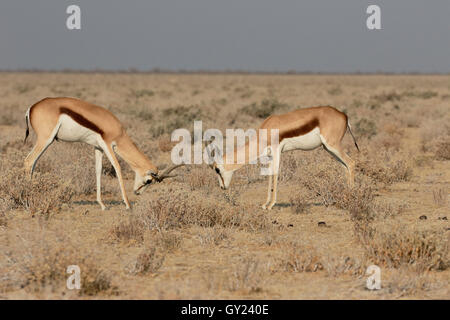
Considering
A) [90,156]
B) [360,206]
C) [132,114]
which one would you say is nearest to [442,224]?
[360,206]

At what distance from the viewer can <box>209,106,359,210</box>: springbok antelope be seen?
9.81 m

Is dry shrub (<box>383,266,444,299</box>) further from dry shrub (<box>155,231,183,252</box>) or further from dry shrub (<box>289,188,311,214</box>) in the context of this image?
dry shrub (<box>289,188,311,214</box>)

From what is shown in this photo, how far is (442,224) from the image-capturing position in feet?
28.5

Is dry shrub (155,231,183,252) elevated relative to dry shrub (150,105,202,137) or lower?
lower

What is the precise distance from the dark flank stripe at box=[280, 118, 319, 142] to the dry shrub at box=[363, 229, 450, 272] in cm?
328

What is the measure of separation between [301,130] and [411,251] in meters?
3.60

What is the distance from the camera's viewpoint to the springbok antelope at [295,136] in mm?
9812

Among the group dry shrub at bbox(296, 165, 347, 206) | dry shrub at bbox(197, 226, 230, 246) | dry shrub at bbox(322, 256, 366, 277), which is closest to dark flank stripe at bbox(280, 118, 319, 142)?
dry shrub at bbox(296, 165, 347, 206)

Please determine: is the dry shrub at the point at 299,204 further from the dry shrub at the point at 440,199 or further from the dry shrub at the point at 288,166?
the dry shrub at the point at 288,166

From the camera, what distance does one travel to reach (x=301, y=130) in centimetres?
984

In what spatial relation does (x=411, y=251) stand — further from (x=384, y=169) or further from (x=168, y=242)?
(x=384, y=169)

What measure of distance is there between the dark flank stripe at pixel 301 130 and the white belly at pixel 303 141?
5cm

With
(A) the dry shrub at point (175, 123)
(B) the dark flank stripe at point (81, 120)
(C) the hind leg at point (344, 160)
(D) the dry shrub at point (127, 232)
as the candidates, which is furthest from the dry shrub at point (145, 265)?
(A) the dry shrub at point (175, 123)

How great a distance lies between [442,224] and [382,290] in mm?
3363
